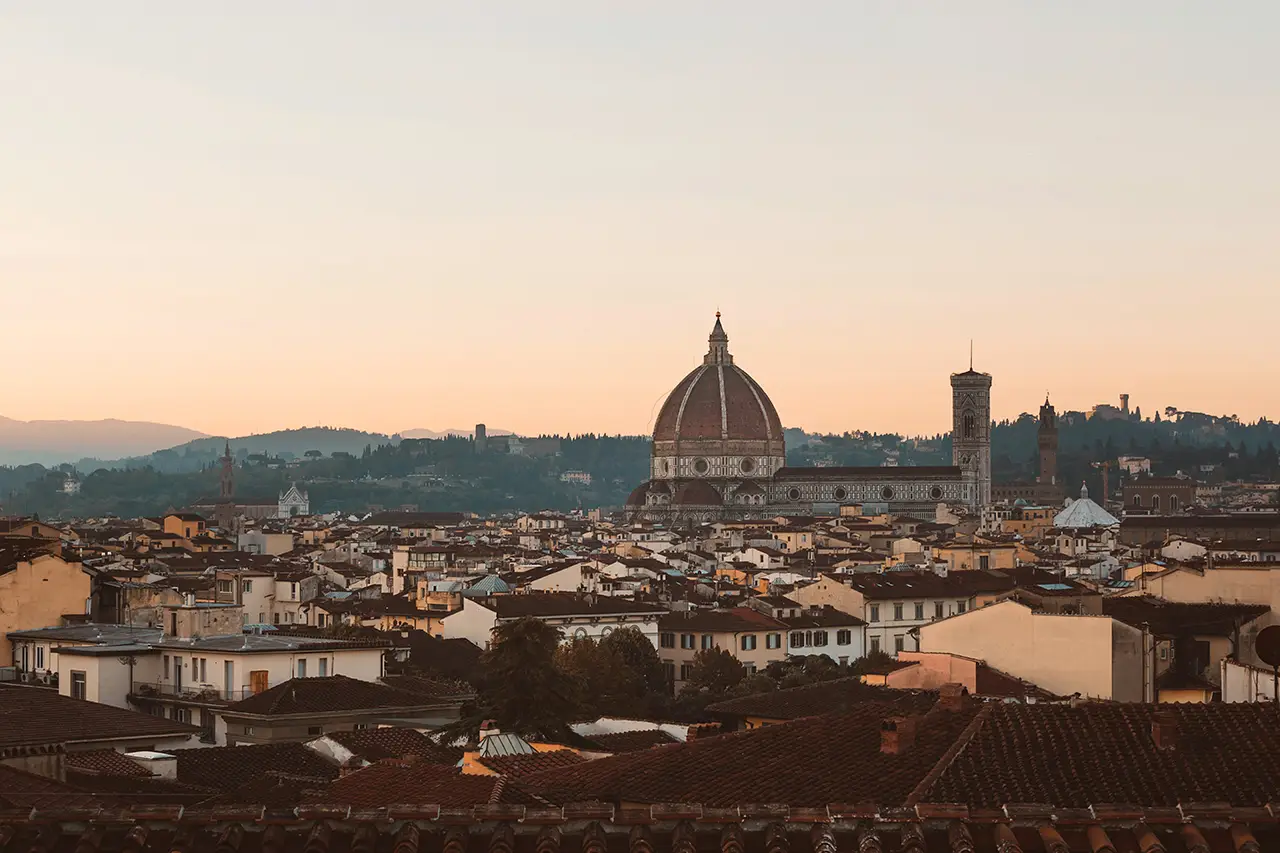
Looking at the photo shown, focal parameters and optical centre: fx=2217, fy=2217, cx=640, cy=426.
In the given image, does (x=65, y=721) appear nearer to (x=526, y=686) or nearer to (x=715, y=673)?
(x=526, y=686)

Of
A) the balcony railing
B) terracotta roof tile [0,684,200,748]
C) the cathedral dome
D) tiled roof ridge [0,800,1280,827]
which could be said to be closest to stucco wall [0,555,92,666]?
the balcony railing

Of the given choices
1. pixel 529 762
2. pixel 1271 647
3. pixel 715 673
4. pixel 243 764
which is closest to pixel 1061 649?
pixel 243 764

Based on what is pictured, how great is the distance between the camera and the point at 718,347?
568 ft

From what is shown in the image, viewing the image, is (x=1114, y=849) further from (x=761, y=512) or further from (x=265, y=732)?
(x=761, y=512)

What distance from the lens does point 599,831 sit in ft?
21.3

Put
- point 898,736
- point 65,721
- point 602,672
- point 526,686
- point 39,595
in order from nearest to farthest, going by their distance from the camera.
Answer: point 898,736 → point 65,721 → point 526,686 → point 39,595 → point 602,672

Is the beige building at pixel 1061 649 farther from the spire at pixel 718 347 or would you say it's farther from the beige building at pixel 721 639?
the spire at pixel 718 347

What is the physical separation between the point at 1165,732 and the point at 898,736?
2.45 m

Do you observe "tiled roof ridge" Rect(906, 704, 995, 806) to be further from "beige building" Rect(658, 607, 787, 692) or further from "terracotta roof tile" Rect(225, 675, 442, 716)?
"beige building" Rect(658, 607, 787, 692)

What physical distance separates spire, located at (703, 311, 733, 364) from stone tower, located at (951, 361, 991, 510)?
17629 mm

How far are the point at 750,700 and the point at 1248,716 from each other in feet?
45.8

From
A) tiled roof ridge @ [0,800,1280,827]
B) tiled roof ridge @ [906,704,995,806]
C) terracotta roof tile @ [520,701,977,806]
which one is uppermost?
tiled roof ridge @ [0,800,1280,827]

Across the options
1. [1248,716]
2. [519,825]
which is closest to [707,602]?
[1248,716]

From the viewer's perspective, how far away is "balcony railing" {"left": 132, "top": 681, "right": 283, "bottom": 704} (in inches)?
993
